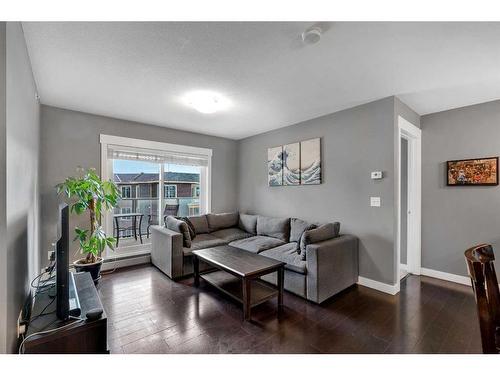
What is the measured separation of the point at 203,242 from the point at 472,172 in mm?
3927

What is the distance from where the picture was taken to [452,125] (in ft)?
10.4

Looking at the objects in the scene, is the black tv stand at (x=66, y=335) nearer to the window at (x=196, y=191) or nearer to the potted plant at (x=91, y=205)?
the potted plant at (x=91, y=205)

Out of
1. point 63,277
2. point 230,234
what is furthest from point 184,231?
point 63,277

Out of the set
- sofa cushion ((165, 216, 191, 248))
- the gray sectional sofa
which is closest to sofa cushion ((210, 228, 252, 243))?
the gray sectional sofa

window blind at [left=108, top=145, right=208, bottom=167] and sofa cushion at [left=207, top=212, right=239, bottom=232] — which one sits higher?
window blind at [left=108, top=145, right=208, bottom=167]

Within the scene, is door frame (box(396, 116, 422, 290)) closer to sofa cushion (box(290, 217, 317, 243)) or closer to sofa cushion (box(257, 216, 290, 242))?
sofa cushion (box(290, 217, 317, 243))

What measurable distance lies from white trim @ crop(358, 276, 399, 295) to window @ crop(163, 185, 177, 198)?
3.48 m

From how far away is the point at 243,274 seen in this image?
7.03ft

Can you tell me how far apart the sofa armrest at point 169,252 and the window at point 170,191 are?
94 centimetres

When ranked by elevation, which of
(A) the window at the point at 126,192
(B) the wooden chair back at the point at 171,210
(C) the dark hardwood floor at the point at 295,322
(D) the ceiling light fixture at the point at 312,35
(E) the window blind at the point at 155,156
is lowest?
(C) the dark hardwood floor at the point at 295,322

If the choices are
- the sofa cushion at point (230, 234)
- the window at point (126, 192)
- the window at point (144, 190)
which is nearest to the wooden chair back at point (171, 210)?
the window at point (144, 190)

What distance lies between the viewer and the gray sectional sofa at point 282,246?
2.53 metres

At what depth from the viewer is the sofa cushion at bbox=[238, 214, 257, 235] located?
425 centimetres
